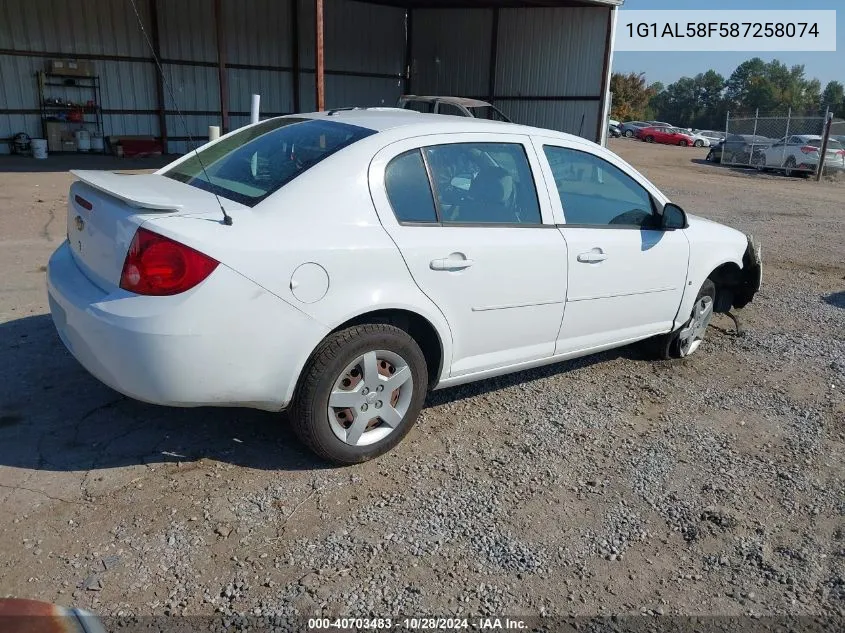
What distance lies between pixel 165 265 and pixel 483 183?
1781 millimetres

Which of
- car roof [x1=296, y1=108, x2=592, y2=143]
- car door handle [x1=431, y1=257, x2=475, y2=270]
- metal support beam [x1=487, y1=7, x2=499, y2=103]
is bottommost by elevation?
car door handle [x1=431, y1=257, x2=475, y2=270]

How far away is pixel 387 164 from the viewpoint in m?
3.50

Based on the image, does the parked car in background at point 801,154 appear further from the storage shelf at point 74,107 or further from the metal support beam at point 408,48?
the storage shelf at point 74,107

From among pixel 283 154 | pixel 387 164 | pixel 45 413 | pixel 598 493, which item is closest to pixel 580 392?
pixel 598 493

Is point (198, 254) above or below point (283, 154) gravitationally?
below

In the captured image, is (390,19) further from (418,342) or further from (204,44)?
(418,342)

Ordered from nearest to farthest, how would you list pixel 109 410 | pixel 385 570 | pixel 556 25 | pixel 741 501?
1. pixel 385 570
2. pixel 741 501
3. pixel 109 410
4. pixel 556 25

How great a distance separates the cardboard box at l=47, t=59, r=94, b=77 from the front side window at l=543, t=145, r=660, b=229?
17.1m

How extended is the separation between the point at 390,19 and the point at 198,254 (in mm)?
21948

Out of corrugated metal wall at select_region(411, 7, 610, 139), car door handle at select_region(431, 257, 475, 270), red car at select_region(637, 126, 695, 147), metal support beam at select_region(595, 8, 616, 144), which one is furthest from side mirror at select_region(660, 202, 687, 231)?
red car at select_region(637, 126, 695, 147)

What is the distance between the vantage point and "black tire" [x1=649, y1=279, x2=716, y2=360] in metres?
5.16

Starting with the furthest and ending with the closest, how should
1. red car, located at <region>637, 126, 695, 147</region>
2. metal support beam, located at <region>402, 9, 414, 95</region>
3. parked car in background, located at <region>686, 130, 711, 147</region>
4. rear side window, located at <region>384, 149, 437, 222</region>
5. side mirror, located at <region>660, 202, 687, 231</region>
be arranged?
1. parked car in background, located at <region>686, 130, 711, 147</region>
2. red car, located at <region>637, 126, 695, 147</region>
3. metal support beam, located at <region>402, 9, 414, 95</region>
4. side mirror, located at <region>660, 202, 687, 231</region>
5. rear side window, located at <region>384, 149, 437, 222</region>

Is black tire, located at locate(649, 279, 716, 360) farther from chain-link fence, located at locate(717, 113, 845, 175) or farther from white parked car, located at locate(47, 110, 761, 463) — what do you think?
chain-link fence, located at locate(717, 113, 845, 175)

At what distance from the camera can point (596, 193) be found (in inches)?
175
